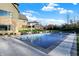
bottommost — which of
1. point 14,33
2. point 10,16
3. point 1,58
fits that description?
point 1,58

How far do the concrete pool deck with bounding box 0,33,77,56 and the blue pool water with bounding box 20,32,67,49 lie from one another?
67mm

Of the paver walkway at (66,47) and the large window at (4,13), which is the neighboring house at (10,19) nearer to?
the large window at (4,13)

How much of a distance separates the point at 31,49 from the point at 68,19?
63 centimetres

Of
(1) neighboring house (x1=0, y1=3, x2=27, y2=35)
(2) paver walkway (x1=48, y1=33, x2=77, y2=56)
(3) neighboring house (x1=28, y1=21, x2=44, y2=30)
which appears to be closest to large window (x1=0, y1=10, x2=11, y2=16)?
(1) neighboring house (x1=0, y1=3, x2=27, y2=35)

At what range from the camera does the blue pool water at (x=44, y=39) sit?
12.1 ft

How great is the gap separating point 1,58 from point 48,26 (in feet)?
2.49

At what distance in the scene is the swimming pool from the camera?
370cm

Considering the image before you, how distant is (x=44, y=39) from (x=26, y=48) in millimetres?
269

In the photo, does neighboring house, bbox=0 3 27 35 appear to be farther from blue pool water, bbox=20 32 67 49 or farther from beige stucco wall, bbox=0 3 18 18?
blue pool water, bbox=20 32 67 49

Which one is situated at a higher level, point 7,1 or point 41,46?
point 7,1

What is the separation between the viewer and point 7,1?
3.67 m

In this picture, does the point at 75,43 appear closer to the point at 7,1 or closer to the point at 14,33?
the point at 14,33

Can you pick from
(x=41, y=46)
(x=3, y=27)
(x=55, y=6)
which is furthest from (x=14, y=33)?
(x=55, y=6)

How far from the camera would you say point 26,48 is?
371 cm
